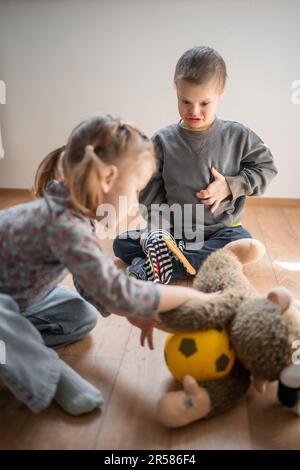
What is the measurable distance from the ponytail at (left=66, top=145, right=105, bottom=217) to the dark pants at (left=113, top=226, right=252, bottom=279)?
51cm

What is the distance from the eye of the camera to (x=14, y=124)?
1.87 metres

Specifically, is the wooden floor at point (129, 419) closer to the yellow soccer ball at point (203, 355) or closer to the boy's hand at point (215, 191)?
the yellow soccer ball at point (203, 355)

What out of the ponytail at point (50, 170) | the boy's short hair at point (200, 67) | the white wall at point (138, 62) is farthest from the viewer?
the white wall at point (138, 62)

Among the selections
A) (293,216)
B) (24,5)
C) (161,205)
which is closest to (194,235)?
(161,205)

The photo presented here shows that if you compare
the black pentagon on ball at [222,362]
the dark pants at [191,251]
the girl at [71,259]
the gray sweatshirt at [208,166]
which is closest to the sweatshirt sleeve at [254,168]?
the gray sweatshirt at [208,166]

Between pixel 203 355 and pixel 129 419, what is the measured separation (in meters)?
0.16

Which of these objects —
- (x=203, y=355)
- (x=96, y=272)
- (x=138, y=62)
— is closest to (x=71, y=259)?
(x=96, y=272)

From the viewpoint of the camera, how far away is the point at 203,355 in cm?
68

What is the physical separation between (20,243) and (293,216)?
129 cm

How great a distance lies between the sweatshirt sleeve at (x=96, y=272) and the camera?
2.18ft

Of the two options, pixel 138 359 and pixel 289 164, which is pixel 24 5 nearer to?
pixel 289 164

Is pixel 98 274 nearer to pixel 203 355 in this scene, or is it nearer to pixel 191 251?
pixel 203 355

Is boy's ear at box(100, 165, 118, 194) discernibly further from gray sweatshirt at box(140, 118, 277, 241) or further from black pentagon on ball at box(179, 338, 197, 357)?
gray sweatshirt at box(140, 118, 277, 241)

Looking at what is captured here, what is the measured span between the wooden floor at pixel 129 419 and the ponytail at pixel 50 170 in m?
0.33
